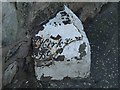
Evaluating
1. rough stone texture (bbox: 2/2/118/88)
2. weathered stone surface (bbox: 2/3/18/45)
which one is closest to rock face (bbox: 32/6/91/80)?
rough stone texture (bbox: 2/2/118/88)

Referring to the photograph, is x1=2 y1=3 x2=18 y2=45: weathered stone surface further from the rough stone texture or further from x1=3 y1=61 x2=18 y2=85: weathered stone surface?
x1=3 y1=61 x2=18 y2=85: weathered stone surface

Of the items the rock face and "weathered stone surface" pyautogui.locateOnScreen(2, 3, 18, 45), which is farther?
the rock face

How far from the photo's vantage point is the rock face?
6.23 ft

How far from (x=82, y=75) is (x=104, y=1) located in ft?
1.98

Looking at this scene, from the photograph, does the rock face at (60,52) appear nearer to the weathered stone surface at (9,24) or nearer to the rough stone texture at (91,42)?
the rough stone texture at (91,42)

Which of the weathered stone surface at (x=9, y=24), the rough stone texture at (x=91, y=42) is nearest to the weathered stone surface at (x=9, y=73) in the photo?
the rough stone texture at (x=91, y=42)

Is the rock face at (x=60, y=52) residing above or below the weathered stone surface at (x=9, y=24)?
below

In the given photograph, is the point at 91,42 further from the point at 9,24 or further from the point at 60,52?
the point at 9,24

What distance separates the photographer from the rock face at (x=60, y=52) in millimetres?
1899

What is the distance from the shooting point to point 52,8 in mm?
2049

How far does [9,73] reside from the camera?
1855 mm

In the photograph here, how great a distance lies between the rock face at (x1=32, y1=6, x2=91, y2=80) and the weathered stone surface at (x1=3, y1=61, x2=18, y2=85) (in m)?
0.12

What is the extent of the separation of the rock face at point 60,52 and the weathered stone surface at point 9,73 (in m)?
0.12

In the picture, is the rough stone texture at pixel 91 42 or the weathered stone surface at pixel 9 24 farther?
the rough stone texture at pixel 91 42
